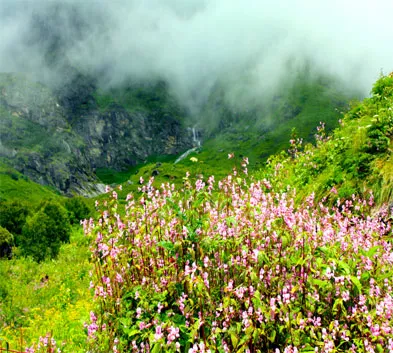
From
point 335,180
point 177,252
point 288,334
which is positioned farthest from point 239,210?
point 335,180

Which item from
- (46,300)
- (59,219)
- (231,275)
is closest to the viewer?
(231,275)

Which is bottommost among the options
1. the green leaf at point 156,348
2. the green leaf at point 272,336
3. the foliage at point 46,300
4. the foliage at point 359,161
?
the foliage at point 46,300

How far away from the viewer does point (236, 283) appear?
514 centimetres

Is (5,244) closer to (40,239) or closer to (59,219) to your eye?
(40,239)

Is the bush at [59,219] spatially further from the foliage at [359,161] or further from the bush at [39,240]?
the foliage at [359,161]

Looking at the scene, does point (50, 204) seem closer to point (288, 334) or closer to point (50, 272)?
point (50, 272)

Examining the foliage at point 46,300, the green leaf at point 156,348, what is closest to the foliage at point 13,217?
the foliage at point 46,300

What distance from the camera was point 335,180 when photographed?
970 cm

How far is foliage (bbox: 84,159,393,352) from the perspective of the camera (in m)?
4.18

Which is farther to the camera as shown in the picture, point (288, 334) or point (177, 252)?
point (177, 252)

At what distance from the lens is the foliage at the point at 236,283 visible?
13.7ft

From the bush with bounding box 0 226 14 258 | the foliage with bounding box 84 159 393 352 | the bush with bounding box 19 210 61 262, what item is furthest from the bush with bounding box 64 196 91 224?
the foliage with bounding box 84 159 393 352

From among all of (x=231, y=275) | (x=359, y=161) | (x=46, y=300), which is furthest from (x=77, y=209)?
(x=231, y=275)

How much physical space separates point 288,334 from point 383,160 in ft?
21.7
